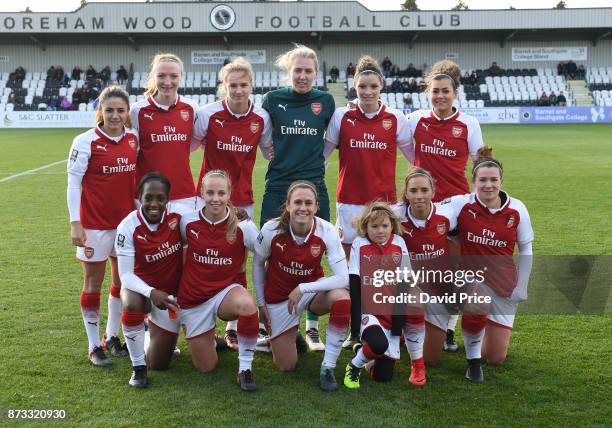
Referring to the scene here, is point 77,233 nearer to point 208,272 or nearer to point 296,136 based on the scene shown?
point 208,272

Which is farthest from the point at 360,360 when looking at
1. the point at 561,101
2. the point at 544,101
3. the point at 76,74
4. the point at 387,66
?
the point at 76,74

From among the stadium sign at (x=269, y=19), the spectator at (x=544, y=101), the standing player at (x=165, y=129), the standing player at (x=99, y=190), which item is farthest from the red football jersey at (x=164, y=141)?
the stadium sign at (x=269, y=19)

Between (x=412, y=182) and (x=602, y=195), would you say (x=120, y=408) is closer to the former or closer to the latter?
(x=412, y=182)

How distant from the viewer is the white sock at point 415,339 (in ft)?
11.1

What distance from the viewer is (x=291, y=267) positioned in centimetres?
360

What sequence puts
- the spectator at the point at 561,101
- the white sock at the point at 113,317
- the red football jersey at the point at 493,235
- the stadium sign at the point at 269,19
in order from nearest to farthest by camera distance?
1. the red football jersey at the point at 493,235
2. the white sock at the point at 113,317
3. the spectator at the point at 561,101
4. the stadium sign at the point at 269,19

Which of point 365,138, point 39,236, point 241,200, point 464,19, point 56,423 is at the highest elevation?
point 464,19

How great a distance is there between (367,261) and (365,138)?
103 centimetres

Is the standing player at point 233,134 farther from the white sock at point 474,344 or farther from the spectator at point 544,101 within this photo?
the spectator at point 544,101

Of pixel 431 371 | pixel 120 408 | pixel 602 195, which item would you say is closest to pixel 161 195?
pixel 120 408

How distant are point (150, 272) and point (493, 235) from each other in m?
1.94

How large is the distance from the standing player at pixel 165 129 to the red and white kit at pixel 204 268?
49 cm

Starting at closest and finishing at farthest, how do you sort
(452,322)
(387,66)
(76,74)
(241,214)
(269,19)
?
(241,214), (452,322), (269,19), (76,74), (387,66)

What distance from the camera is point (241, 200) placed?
418 cm
